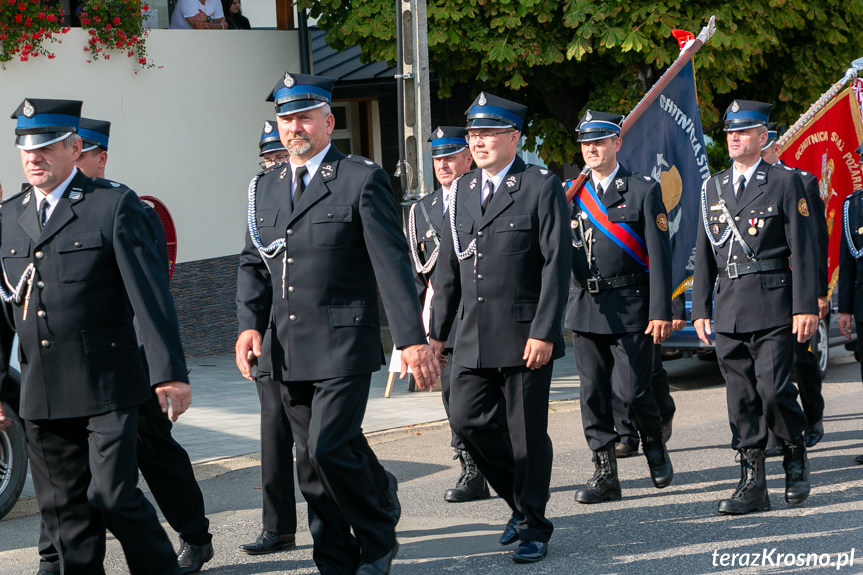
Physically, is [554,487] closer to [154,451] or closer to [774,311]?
[774,311]

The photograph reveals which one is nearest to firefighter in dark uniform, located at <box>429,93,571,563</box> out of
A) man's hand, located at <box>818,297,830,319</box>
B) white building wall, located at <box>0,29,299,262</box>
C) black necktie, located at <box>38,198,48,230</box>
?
black necktie, located at <box>38,198,48,230</box>

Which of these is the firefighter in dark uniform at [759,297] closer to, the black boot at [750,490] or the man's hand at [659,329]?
the black boot at [750,490]

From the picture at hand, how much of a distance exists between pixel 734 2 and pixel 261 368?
9.59m

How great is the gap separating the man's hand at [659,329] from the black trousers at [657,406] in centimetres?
44

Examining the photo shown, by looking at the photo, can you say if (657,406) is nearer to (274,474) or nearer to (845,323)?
(845,323)

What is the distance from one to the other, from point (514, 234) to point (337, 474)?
156cm

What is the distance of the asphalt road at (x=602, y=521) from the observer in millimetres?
5219

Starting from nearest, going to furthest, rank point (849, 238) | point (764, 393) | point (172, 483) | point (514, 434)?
point (172, 483) → point (514, 434) → point (764, 393) → point (849, 238)

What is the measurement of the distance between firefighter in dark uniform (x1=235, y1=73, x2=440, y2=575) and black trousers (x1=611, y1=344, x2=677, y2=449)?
8.39ft

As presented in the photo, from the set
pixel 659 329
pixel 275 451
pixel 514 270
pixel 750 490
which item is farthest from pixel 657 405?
pixel 275 451

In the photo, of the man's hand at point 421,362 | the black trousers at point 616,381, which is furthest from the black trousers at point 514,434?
the black trousers at point 616,381

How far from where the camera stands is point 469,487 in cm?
662

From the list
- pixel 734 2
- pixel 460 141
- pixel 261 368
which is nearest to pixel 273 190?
pixel 261 368

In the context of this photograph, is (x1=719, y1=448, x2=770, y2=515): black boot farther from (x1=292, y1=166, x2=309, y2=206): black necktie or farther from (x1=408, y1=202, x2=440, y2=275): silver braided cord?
(x1=292, y1=166, x2=309, y2=206): black necktie
